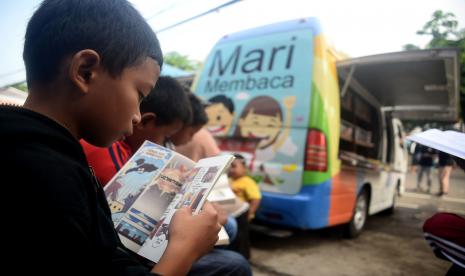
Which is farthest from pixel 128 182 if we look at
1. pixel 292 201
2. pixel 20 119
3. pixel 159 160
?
pixel 292 201

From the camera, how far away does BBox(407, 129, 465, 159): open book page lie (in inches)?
41.6

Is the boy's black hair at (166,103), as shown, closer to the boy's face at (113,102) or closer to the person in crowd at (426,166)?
the boy's face at (113,102)

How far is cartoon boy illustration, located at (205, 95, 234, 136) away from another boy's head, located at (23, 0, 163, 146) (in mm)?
2955

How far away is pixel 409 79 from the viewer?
449 cm

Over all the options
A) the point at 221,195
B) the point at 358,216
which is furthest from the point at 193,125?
the point at 358,216

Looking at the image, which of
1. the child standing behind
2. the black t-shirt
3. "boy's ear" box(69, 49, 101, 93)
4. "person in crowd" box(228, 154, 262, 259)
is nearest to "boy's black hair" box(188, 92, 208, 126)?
"person in crowd" box(228, 154, 262, 259)

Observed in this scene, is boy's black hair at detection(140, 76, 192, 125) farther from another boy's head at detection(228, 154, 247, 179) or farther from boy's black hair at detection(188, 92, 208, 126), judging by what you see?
another boy's head at detection(228, 154, 247, 179)

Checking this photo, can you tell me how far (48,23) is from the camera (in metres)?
0.77

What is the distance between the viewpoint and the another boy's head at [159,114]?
162 cm

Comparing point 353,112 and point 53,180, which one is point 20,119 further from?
point 353,112

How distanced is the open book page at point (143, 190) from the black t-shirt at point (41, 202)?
1.19ft

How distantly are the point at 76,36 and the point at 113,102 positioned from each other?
16cm

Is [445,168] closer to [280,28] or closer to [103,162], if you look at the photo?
[280,28]

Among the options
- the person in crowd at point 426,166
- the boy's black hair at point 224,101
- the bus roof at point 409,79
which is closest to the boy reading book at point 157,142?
the boy's black hair at point 224,101
